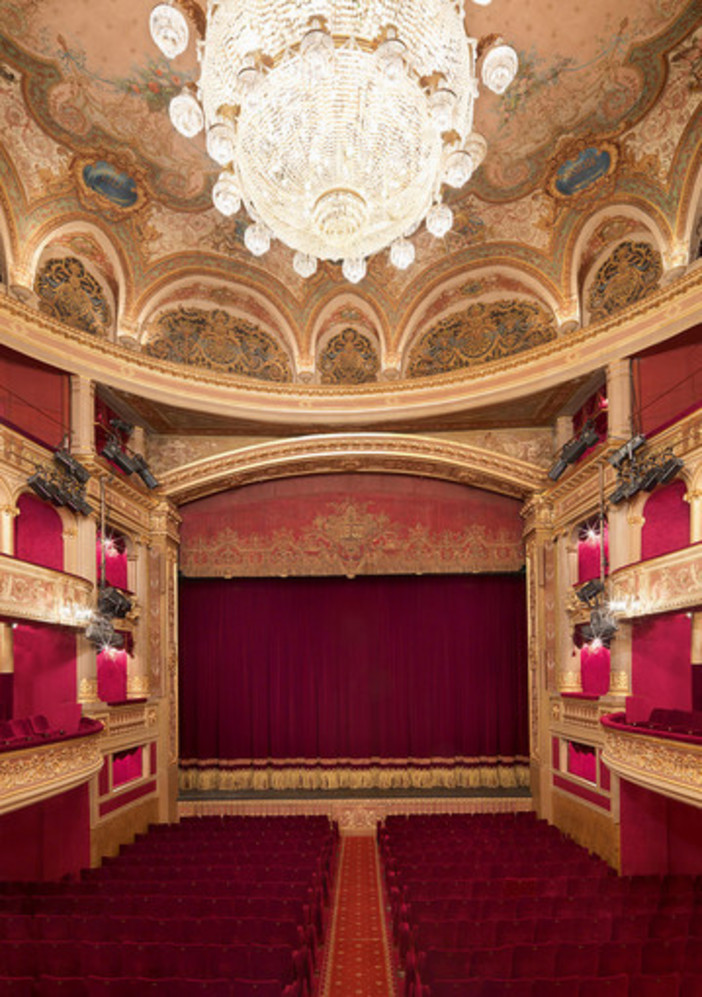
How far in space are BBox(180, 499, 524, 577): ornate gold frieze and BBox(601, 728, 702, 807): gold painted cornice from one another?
21.6ft

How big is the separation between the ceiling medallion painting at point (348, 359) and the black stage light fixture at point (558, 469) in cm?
397

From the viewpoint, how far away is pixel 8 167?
1045 cm

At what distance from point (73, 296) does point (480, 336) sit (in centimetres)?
737

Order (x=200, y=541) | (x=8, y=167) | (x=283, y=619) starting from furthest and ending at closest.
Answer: (x=283, y=619) < (x=200, y=541) < (x=8, y=167)

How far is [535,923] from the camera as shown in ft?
19.0

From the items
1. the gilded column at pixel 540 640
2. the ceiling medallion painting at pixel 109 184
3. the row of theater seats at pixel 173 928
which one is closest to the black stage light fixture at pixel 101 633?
the row of theater seats at pixel 173 928

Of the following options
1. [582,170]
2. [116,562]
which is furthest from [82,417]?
[582,170]


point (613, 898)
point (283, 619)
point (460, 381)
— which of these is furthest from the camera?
point (283, 619)

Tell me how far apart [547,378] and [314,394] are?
4346mm

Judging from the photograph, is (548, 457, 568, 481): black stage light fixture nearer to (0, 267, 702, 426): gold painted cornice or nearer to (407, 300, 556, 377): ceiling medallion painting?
(0, 267, 702, 426): gold painted cornice

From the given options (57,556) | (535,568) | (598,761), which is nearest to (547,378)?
(535,568)

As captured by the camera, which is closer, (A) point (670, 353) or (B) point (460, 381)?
(A) point (670, 353)

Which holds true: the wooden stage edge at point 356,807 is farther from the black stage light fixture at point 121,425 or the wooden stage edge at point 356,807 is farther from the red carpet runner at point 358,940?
the black stage light fixture at point 121,425

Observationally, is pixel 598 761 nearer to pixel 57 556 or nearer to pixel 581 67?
pixel 57 556
